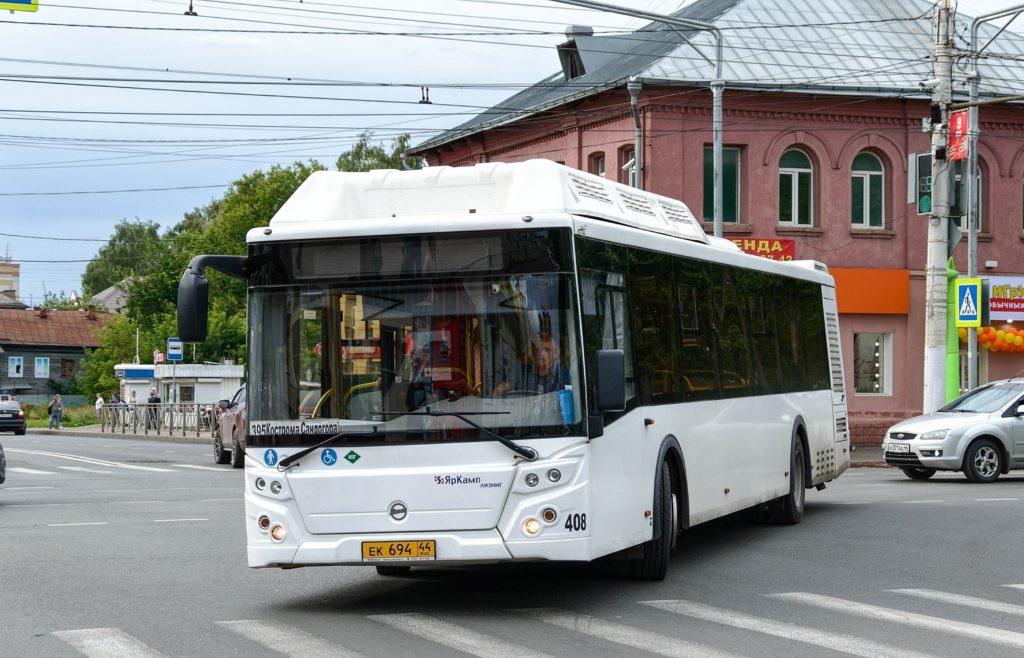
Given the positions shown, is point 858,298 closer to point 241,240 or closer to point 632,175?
point 632,175

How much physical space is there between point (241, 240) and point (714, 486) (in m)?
80.2

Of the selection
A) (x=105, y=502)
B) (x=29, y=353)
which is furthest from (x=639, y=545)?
(x=29, y=353)

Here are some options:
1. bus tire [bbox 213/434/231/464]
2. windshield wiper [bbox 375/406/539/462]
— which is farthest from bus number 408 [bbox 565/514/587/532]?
bus tire [bbox 213/434/231/464]

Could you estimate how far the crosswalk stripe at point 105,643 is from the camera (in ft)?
28.6

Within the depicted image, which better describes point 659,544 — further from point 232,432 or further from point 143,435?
point 143,435

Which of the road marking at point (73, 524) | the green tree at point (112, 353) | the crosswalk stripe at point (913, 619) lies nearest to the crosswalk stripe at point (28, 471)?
the road marking at point (73, 524)

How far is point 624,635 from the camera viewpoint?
30.6ft

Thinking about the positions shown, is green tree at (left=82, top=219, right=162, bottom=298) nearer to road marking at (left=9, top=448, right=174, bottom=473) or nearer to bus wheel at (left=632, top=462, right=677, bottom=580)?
road marking at (left=9, top=448, right=174, bottom=473)

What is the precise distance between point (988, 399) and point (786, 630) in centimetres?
1563

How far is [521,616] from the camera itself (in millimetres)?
10172

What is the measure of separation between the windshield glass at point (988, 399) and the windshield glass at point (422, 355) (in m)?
15.3

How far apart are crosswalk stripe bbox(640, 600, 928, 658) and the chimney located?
31.7 metres

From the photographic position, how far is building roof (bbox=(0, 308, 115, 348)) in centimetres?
11919

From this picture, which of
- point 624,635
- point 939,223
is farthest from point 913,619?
point 939,223
